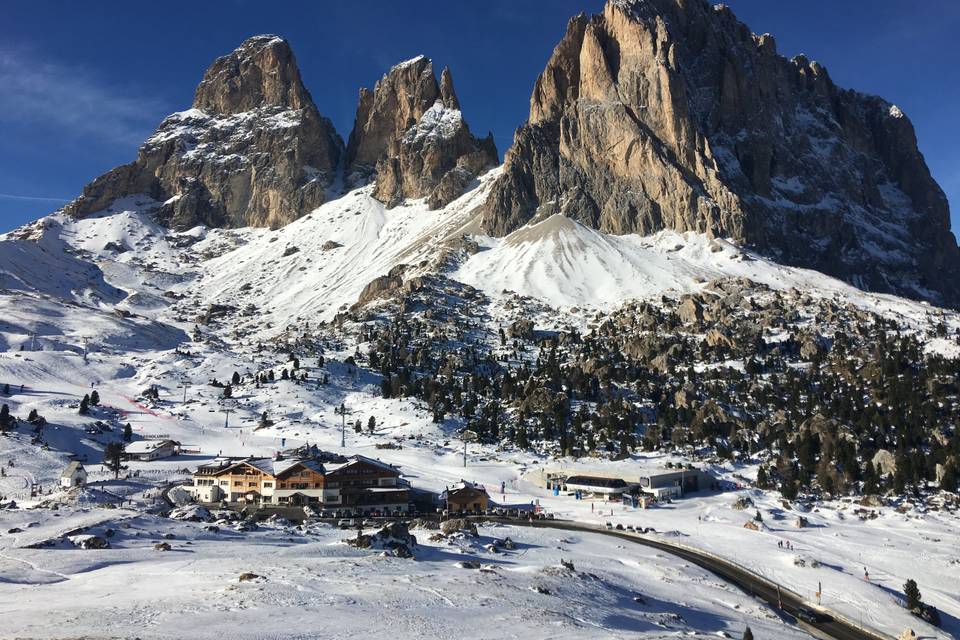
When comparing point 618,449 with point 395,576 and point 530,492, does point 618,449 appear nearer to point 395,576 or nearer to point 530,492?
point 530,492

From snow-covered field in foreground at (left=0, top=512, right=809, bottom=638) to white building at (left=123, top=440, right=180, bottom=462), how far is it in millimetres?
40072

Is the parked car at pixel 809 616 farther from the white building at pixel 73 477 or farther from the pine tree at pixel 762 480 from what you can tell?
the white building at pixel 73 477

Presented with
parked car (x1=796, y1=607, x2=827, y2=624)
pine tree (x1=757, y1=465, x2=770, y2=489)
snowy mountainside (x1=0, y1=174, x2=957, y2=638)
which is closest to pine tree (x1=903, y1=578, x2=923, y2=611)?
snowy mountainside (x1=0, y1=174, x2=957, y2=638)

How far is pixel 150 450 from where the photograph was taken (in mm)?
89312

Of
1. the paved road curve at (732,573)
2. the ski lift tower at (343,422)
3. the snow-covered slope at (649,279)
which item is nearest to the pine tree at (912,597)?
the paved road curve at (732,573)

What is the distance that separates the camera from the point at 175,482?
74438 mm

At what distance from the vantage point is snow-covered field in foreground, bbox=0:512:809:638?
2747 cm

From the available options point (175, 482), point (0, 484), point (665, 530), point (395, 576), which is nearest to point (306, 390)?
point (175, 482)

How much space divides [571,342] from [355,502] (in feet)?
295

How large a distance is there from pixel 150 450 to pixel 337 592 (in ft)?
215

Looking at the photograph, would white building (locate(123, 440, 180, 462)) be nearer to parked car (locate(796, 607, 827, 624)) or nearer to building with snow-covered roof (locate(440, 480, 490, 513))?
building with snow-covered roof (locate(440, 480, 490, 513))

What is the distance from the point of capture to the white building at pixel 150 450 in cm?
8794

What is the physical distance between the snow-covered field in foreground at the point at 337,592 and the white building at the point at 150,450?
40072mm

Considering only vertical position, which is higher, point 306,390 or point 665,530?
point 306,390
